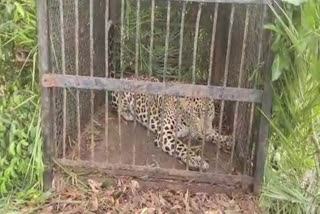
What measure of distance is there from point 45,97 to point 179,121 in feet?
3.07

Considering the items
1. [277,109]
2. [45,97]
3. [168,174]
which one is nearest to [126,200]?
[168,174]

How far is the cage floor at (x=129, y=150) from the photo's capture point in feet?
11.1

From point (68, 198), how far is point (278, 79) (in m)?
1.43

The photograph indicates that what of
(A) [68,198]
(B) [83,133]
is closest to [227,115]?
(B) [83,133]

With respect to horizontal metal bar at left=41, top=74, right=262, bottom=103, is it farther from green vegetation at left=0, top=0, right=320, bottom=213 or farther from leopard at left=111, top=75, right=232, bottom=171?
leopard at left=111, top=75, right=232, bottom=171

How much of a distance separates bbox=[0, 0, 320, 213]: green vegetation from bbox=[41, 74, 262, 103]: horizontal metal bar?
19cm

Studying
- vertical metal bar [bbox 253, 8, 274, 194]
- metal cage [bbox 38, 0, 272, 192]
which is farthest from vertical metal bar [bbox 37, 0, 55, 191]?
vertical metal bar [bbox 253, 8, 274, 194]

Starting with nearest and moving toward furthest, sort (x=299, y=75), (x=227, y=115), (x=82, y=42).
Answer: (x=299, y=75), (x=82, y=42), (x=227, y=115)

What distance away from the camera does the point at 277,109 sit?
3.03 meters

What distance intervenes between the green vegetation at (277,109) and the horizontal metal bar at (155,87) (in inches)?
7.5

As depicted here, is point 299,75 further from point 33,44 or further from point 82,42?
point 33,44

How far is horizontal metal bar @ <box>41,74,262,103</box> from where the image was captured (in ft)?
9.86

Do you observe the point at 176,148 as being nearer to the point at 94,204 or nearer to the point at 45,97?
the point at 94,204

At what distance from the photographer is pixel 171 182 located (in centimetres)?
330
